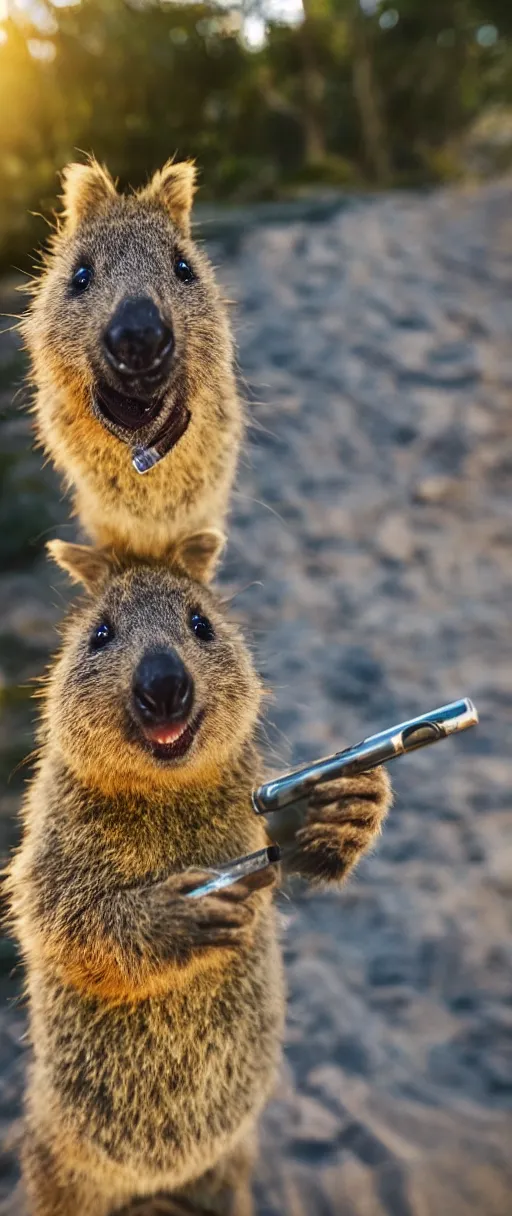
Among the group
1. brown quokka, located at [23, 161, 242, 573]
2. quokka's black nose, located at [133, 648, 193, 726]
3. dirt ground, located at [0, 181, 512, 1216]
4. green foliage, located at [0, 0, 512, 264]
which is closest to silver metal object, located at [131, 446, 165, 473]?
brown quokka, located at [23, 161, 242, 573]

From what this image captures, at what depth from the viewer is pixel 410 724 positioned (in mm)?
981

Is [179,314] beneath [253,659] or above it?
above

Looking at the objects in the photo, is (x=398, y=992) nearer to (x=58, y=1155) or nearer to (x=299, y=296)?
(x=58, y=1155)

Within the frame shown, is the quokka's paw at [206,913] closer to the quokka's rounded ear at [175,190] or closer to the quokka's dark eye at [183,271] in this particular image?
the quokka's dark eye at [183,271]

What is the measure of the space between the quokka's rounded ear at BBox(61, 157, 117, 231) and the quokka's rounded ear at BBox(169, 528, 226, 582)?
16.8 inches

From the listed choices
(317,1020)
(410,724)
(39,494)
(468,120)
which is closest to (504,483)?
(39,494)

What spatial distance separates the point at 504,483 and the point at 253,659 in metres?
3.73

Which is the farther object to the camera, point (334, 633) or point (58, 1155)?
point (334, 633)

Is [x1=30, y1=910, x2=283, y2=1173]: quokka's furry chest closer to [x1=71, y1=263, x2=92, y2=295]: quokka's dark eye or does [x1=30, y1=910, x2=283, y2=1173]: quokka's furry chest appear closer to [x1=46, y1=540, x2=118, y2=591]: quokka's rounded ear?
[x1=46, y1=540, x2=118, y2=591]: quokka's rounded ear

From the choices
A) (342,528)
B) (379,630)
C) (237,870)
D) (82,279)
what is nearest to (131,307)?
(82,279)

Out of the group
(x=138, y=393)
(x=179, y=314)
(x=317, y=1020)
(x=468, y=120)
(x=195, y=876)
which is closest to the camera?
(x=138, y=393)

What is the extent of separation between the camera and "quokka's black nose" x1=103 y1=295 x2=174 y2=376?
0.90 m

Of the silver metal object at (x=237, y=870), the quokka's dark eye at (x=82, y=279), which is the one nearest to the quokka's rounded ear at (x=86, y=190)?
the quokka's dark eye at (x=82, y=279)

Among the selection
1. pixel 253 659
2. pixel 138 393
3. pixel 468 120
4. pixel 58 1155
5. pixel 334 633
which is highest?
pixel 468 120
